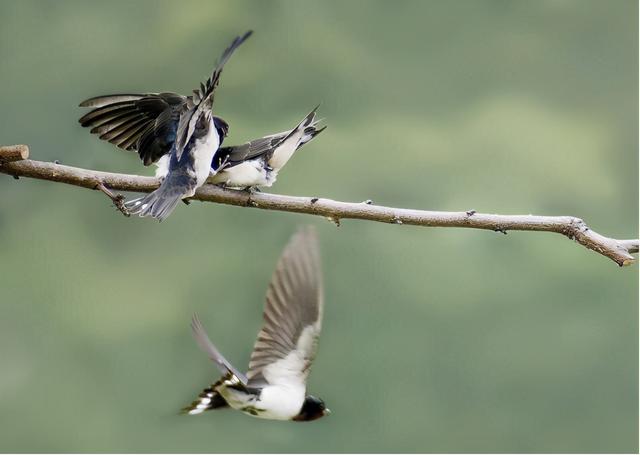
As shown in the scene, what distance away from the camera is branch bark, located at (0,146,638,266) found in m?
1.38

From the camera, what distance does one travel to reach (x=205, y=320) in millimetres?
4961

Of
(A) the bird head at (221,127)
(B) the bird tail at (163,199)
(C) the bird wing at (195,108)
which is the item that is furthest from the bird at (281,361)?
(A) the bird head at (221,127)

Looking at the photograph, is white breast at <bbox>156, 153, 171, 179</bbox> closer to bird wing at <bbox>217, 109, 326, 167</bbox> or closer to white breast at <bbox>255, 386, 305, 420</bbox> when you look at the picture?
bird wing at <bbox>217, 109, 326, 167</bbox>

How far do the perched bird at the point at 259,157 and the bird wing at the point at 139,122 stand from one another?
13cm

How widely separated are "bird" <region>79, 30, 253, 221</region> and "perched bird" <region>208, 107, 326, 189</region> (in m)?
0.03

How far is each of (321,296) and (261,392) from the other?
179mm

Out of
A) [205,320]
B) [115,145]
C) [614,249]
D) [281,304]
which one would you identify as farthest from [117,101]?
[205,320]

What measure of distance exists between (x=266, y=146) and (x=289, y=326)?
0.40 meters

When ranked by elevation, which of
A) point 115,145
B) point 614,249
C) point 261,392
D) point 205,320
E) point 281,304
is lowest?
point 261,392

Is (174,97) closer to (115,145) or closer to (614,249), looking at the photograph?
(115,145)

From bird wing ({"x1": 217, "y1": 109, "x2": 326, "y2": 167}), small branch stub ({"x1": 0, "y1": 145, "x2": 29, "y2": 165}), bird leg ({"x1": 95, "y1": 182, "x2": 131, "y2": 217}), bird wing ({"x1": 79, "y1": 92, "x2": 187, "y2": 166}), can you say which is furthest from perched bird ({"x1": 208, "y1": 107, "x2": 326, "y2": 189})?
small branch stub ({"x1": 0, "y1": 145, "x2": 29, "y2": 165})

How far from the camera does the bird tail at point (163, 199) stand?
1459mm

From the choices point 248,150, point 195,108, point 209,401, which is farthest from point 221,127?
point 209,401

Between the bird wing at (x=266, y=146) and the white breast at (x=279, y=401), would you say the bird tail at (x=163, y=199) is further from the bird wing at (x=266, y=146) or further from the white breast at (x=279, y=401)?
the white breast at (x=279, y=401)
